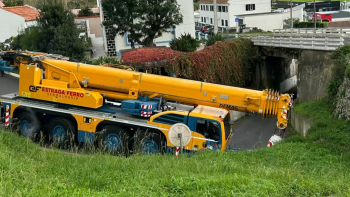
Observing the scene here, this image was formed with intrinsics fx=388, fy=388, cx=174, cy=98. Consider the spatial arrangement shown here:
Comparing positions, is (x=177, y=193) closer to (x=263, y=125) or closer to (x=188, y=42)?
(x=263, y=125)

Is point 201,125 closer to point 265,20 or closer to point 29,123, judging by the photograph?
point 29,123

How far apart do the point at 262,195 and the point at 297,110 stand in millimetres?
13497

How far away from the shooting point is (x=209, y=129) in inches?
504

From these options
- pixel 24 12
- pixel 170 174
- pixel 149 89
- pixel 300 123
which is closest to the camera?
pixel 170 174

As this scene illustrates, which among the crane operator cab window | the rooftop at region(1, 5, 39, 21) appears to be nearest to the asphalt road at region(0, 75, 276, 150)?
the crane operator cab window

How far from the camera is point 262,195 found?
22.0ft

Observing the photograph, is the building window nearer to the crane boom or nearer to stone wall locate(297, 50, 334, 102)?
stone wall locate(297, 50, 334, 102)

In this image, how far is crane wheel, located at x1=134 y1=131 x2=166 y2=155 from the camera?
1289 cm

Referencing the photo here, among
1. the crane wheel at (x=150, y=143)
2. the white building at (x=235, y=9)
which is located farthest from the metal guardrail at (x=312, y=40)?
the white building at (x=235, y=9)

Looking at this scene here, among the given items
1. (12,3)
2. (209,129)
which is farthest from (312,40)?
(12,3)

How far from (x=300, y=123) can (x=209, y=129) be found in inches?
295

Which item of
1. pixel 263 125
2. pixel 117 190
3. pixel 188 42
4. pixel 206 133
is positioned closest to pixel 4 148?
pixel 117 190

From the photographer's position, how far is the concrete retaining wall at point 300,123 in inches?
675

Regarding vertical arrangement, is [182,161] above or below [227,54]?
below
